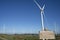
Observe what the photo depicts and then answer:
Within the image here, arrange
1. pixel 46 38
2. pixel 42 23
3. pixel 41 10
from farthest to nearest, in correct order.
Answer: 1. pixel 41 10
2. pixel 42 23
3. pixel 46 38

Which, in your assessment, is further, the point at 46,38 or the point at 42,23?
the point at 42,23

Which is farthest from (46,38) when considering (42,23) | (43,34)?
(42,23)

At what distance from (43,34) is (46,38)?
0.40 meters

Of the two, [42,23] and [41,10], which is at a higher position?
[41,10]

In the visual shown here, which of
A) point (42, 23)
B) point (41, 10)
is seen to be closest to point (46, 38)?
point (42, 23)

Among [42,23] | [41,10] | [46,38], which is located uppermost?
[41,10]

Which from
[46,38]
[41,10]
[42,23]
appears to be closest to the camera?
[46,38]

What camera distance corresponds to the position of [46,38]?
14.1 metres

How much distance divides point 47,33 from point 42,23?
20.1ft

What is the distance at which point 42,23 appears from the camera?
2023cm

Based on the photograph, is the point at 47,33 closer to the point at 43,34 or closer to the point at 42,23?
the point at 43,34

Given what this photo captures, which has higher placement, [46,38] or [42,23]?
[42,23]

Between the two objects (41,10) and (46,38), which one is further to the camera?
(41,10)

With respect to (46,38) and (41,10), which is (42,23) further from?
(46,38)
